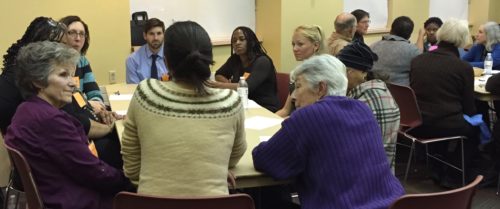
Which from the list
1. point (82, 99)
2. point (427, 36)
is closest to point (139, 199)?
point (82, 99)

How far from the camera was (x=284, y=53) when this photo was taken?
583cm

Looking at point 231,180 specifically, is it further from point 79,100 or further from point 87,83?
point 87,83

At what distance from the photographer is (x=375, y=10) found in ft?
22.8

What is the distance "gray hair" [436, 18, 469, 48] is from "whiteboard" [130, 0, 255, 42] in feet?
8.16

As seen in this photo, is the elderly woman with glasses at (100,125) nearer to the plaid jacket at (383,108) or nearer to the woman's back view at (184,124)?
the woman's back view at (184,124)

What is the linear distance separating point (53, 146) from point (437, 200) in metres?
1.33

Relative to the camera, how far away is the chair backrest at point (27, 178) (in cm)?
189

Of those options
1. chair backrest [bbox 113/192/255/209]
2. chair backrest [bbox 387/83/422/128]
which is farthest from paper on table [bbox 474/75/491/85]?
chair backrest [bbox 113/192/255/209]

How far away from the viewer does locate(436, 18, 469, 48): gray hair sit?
12.8 ft

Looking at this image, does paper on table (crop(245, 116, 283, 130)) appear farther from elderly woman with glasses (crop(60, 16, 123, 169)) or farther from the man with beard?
the man with beard

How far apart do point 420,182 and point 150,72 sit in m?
2.26

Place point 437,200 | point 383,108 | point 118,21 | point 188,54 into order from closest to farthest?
point 437,200
point 188,54
point 383,108
point 118,21

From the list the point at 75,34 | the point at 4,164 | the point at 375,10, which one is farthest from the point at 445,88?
the point at 375,10

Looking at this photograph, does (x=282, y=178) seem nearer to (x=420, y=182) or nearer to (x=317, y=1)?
(x=420, y=182)
